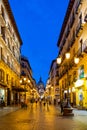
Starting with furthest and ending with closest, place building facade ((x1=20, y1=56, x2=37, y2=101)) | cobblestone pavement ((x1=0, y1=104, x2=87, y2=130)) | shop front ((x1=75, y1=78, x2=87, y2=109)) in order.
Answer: building facade ((x1=20, y1=56, x2=37, y2=101))
shop front ((x1=75, y1=78, x2=87, y2=109))
cobblestone pavement ((x1=0, y1=104, x2=87, y2=130))

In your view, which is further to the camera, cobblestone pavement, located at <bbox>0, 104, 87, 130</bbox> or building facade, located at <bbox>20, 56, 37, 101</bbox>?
building facade, located at <bbox>20, 56, 37, 101</bbox>

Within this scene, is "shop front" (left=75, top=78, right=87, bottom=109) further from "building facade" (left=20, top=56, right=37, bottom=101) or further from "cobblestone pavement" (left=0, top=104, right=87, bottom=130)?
"building facade" (left=20, top=56, right=37, bottom=101)

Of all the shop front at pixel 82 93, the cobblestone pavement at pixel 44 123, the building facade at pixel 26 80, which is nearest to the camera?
the cobblestone pavement at pixel 44 123

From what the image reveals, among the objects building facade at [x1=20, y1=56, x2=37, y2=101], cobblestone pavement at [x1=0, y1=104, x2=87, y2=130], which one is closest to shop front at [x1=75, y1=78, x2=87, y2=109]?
cobblestone pavement at [x1=0, y1=104, x2=87, y2=130]

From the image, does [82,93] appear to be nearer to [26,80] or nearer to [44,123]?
[44,123]

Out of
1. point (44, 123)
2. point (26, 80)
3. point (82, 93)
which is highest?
point (26, 80)

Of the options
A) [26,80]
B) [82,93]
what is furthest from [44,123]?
[26,80]

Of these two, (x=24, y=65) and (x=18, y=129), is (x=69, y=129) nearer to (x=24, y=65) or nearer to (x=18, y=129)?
(x=18, y=129)

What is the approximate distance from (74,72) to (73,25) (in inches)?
311

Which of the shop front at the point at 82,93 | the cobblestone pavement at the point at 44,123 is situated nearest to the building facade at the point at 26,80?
the shop front at the point at 82,93

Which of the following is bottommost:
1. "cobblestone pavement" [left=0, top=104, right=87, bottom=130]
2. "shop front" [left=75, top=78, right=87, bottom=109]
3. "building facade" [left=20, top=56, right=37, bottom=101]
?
"cobblestone pavement" [left=0, top=104, right=87, bottom=130]

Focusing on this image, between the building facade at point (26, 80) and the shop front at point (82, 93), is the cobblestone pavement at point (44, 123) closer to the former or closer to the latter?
the shop front at point (82, 93)

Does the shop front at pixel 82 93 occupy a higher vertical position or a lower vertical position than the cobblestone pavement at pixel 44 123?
higher

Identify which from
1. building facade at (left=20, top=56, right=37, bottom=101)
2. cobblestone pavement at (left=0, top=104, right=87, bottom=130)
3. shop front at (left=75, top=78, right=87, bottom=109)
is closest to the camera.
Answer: cobblestone pavement at (left=0, top=104, right=87, bottom=130)
